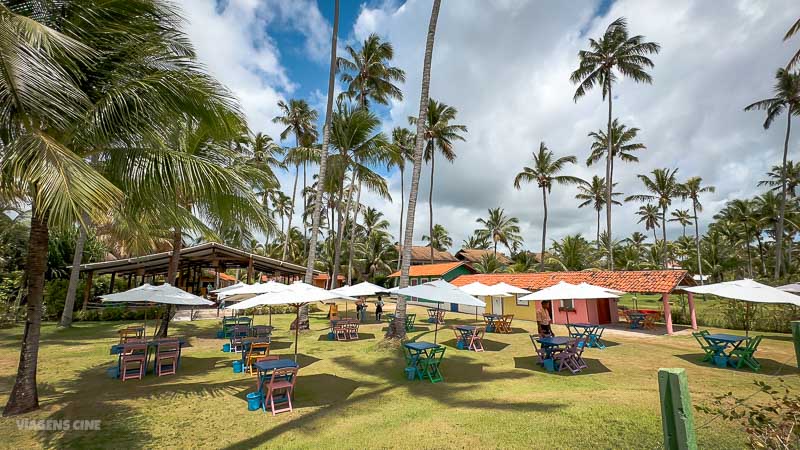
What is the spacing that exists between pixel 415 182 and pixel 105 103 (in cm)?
919

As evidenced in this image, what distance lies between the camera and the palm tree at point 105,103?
512cm

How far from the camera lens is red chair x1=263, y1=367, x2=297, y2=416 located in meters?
6.42

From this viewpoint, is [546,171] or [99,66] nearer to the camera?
[99,66]

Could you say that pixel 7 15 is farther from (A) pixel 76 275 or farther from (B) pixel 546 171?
(B) pixel 546 171

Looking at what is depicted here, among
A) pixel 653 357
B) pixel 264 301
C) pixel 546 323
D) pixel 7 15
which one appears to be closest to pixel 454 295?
pixel 546 323

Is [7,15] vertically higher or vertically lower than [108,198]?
higher

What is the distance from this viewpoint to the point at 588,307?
18.8 m

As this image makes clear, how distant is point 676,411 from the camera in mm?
2092

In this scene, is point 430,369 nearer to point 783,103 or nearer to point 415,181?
point 415,181

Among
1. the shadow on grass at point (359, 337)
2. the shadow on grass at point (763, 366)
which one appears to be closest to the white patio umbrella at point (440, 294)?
the shadow on grass at point (359, 337)

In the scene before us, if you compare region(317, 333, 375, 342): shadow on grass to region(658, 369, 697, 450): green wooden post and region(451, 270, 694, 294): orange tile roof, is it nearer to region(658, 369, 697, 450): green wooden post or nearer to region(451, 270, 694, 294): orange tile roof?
region(451, 270, 694, 294): orange tile roof

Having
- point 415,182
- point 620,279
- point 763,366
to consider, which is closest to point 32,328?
point 415,182

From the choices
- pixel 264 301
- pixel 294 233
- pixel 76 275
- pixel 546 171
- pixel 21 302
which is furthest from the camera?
pixel 294 233

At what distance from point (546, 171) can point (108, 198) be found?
35.6 metres
